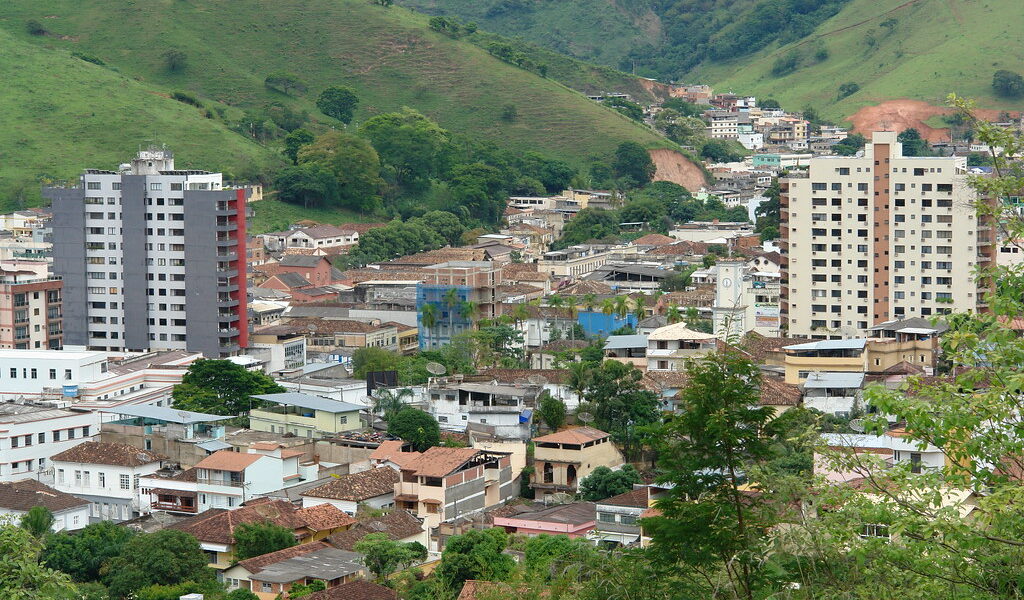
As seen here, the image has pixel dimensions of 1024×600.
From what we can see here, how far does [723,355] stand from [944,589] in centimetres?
353

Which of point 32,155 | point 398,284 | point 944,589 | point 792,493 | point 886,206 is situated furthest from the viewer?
point 32,155

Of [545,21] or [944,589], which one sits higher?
[545,21]

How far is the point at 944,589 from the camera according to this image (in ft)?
35.9

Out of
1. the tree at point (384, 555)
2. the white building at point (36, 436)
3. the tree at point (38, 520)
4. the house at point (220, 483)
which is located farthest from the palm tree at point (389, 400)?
the tree at point (384, 555)

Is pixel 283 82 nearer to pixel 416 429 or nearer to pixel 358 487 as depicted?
pixel 416 429

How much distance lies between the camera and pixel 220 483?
34.2 m

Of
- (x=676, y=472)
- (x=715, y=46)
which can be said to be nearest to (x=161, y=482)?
(x=676, y=472)

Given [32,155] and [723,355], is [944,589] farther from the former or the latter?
[32,155]

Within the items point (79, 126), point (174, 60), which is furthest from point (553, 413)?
point (174, 60)

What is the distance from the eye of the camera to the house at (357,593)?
Answer: 1010 inches

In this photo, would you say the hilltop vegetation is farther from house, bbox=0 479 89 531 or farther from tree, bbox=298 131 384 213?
house, bbox=0 479 89 531

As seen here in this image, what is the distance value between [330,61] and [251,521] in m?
81.9

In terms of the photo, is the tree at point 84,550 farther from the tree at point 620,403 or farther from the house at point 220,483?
the tree at point 620,403

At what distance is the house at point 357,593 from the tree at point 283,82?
3143 inches
